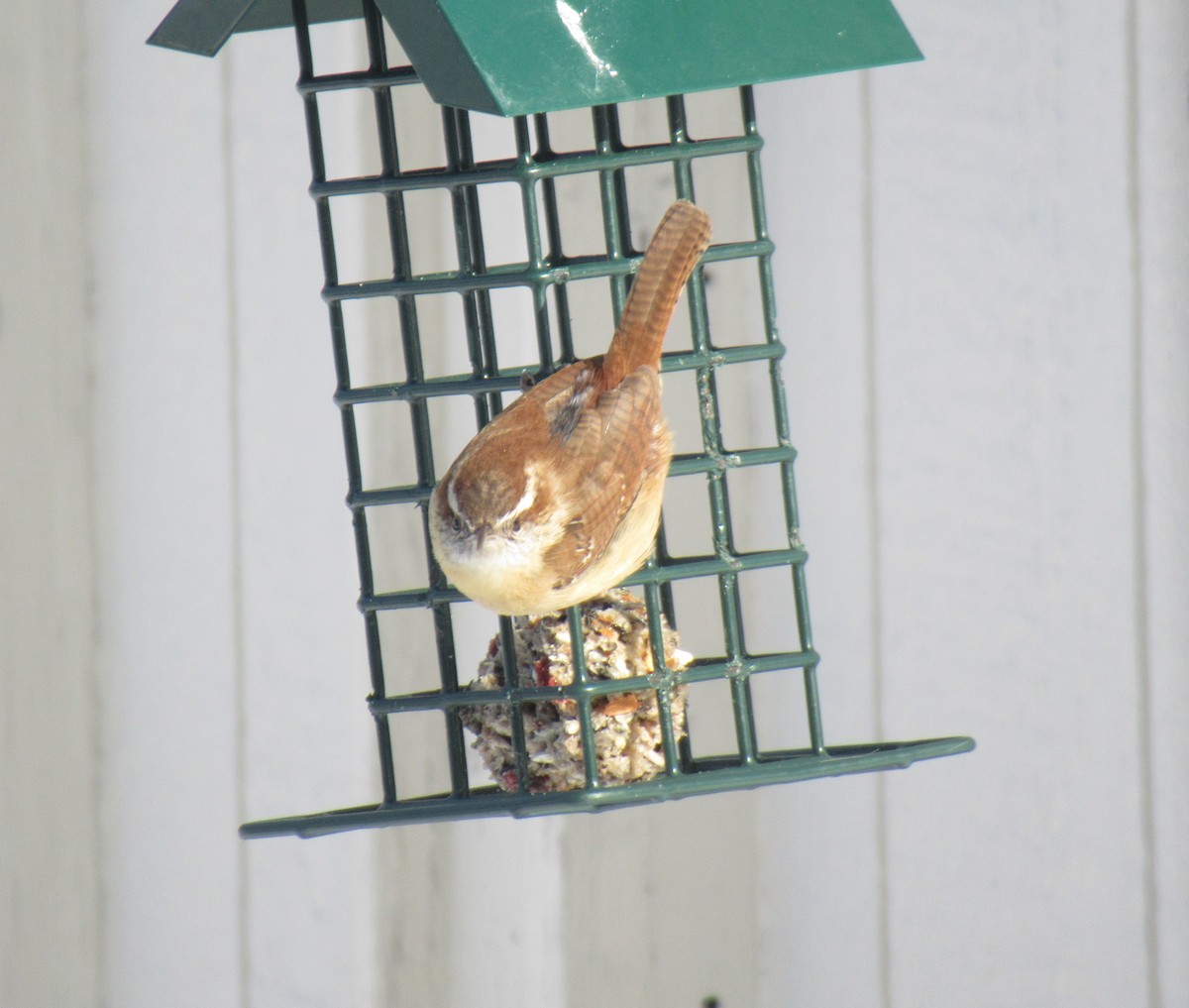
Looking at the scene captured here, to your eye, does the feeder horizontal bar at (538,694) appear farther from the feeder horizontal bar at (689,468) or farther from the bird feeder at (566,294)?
the feeder horizontal bar at (689,468)

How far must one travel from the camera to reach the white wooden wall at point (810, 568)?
2.92m

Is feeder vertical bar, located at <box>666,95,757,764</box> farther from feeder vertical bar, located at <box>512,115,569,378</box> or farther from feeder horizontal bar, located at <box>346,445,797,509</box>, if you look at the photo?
feeder vertical bar, located at <box>512,115,569,378</box>

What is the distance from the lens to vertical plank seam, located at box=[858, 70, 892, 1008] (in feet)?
10.2

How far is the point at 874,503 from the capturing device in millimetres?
3113

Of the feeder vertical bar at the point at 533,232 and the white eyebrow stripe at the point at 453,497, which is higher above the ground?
the feeder vertical bar at the point at 533,232

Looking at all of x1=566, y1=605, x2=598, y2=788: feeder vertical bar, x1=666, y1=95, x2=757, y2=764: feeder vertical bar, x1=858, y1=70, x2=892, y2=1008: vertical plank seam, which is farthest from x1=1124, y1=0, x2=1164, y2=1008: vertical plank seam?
x1=566, y1=605, x2=598, y2=788: feeder vertical bar

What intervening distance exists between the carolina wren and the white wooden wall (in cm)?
97

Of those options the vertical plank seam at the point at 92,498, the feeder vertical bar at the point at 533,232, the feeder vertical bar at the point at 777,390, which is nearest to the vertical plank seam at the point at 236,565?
the vertical plank seam at the point at 92,498

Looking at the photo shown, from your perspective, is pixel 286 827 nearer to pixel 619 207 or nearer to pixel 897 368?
pixel 619 207

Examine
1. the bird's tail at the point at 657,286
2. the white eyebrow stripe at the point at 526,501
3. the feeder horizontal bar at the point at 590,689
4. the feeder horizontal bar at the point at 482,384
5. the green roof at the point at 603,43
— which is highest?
the green roof at the point at 603,43

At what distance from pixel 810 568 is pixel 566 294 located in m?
1.09

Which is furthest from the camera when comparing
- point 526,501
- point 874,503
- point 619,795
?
point 874,503

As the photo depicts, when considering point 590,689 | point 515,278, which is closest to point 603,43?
point 515,278

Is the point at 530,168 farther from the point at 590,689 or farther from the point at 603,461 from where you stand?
the point at 590,689
